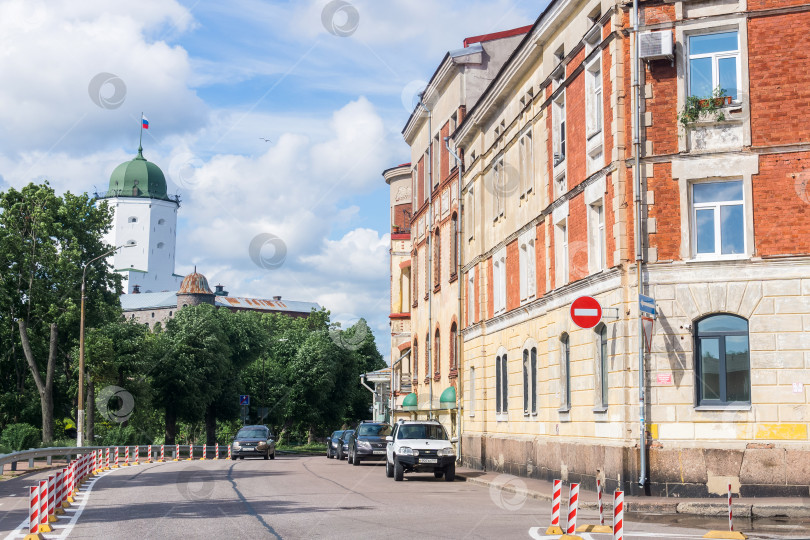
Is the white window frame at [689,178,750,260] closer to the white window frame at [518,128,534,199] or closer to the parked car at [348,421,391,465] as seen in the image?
the white window frame at [518,128,534,199]

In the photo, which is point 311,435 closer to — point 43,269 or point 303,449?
point 303,449

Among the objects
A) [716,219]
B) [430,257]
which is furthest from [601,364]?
[430,257]

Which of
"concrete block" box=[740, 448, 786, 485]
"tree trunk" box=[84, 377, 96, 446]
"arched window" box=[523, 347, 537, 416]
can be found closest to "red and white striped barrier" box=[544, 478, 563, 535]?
"concrete block" box=[740, 448, 786, 485]

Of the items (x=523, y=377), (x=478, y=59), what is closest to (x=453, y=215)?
(x=478, y=59)


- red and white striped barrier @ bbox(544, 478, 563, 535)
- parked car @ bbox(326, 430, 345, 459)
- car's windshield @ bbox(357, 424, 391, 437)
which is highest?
red and white striped barrier @ bbox(544, 478, 563, 535)

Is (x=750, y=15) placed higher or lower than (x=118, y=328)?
higher

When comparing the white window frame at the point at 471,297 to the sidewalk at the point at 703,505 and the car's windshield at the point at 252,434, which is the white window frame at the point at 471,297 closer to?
the sidewalk at the point at 703,505

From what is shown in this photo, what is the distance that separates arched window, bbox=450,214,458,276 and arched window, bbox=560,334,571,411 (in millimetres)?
14967

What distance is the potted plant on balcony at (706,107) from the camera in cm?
2048

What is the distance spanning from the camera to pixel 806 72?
20031 millimetres

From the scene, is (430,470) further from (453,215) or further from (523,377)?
(453,215)

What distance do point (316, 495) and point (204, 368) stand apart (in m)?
47.6

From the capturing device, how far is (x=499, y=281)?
109 ft

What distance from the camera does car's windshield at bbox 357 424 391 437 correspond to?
4178 cm
